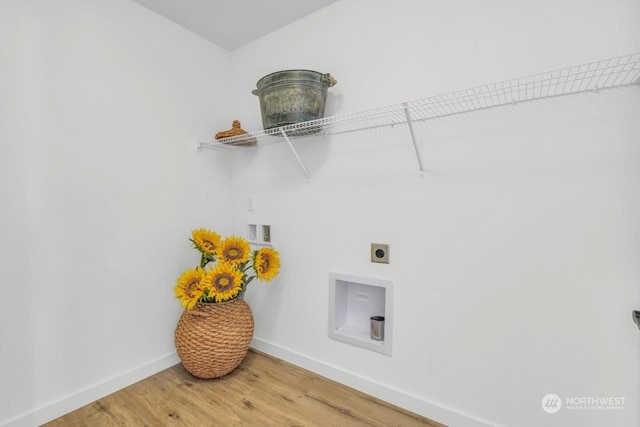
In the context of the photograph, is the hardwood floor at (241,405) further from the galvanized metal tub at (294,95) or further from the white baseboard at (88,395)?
the galvanized metal tub at (294,95)

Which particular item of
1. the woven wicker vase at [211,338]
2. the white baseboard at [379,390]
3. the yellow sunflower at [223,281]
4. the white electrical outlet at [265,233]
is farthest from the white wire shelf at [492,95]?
the white baseboard at [379,390]

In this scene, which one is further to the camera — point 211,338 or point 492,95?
point 211,338

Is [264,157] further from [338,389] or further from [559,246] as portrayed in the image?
[559,246]

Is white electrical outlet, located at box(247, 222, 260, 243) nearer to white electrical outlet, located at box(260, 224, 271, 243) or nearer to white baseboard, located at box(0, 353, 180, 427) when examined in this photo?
white electrical outlet, located at box(260, 224, 271, 243)

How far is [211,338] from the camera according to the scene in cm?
168

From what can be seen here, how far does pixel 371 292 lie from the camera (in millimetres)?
1747

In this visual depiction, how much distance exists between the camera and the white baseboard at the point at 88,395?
1.38m

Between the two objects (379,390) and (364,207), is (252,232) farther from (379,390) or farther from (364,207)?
(379,390)

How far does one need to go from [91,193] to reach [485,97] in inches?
77.9

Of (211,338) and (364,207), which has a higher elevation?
(364,207)

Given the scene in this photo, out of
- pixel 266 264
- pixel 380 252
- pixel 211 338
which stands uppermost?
pixel 380 252

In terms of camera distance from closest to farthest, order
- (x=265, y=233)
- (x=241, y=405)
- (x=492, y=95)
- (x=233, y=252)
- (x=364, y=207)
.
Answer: (x=492, y=95), (x=241, y=405), (x=364, y=207), (x=233, y=252), (x=265, y=233)

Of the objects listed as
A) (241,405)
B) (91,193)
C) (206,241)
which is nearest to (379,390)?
(241,405)

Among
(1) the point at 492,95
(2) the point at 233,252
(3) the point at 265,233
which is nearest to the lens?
(1) the point at 492,95
